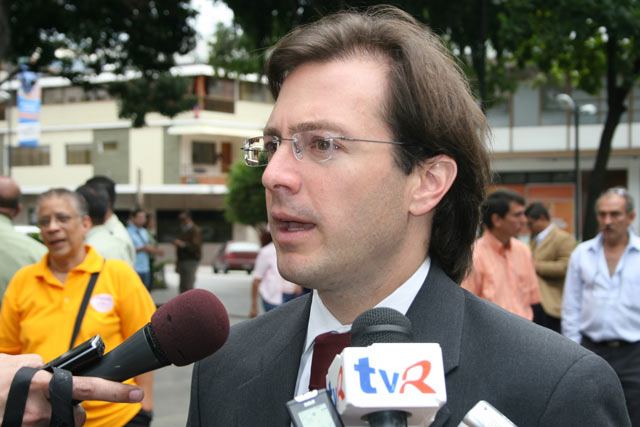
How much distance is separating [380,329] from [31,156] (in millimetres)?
43259

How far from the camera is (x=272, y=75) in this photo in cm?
211

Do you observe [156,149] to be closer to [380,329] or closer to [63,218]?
[63,218]

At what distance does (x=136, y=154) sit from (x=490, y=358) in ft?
126

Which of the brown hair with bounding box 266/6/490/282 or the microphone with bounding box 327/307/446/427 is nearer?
the microphone with bounding box 327/307/446/427

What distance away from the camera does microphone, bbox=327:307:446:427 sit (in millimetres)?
1047

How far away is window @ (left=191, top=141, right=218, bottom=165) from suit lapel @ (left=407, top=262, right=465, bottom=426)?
37910 mm

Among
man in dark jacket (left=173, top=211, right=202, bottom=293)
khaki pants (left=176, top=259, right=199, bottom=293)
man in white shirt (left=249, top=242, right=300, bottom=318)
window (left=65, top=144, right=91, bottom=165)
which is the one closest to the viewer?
man in white shirt (left=249, top=242, right=300, bottom=318)

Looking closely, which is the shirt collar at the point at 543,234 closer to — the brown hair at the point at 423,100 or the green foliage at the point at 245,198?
the brown hair at the point at 423,100

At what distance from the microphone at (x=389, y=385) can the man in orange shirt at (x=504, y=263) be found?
4320 mm

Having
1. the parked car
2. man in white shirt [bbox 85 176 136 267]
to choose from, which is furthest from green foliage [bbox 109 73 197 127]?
the parked car

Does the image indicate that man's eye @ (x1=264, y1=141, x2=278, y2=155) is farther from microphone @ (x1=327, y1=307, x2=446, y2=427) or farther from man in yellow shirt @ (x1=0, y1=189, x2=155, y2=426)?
man in yellow shirt @ (x1=0, y1=189, x2=155, y2=426)

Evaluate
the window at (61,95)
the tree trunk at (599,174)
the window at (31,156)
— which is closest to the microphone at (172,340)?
the tree trunk at (599,174)

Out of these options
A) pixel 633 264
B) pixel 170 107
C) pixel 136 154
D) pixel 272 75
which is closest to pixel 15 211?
pixel 272 75

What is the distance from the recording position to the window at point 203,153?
3900 cm
